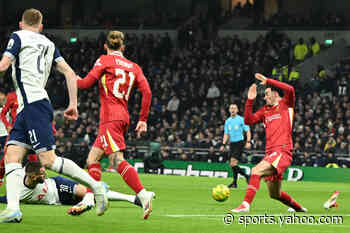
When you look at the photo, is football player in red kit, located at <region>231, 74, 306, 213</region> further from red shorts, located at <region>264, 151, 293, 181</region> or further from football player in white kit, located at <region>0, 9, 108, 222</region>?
football player in white kit, located at <region>0, 9, 108, 222</region>

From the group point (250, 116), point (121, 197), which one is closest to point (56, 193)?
point (121, 197)

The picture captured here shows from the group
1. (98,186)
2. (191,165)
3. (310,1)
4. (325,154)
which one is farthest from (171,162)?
(98,186)

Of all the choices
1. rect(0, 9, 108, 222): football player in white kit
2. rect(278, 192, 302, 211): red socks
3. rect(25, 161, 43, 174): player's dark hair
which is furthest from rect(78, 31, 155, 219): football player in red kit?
rect(278, 192, 302, 211): red socks

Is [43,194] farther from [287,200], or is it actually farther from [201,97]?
[201,97]

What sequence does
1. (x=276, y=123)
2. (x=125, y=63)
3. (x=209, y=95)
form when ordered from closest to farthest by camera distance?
1. (x=125, y=63)
2. (x=276, y=123)
3. (x=209, y=95)

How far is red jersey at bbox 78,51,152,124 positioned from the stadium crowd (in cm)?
1843

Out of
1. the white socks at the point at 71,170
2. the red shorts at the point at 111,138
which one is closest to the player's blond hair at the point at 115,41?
the red shorts at the point at 111,138

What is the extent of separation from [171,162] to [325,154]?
20.2ft

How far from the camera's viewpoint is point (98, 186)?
28.3ft

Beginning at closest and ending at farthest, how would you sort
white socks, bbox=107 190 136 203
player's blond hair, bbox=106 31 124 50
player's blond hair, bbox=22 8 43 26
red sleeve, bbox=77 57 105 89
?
player's blond hair, bbox=22 8 43 26
red sleeve, bbox=77 57 105 89
player's blond hair, bbox=106 31 124 50
white socks, bbox=107 190 136 203

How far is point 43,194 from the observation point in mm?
11828

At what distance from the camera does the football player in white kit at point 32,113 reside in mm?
8352

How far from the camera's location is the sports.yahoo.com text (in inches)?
391

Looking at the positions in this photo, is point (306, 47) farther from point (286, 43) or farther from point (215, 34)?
point (215, 34)
